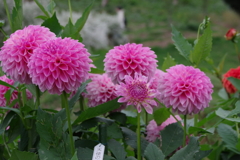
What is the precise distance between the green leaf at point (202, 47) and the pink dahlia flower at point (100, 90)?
0.25 metres

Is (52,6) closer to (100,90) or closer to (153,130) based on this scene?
→ (100,90)

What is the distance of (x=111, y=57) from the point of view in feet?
2.74

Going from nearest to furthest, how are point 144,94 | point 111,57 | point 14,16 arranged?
point 144,94
point 111,57
point 14,16

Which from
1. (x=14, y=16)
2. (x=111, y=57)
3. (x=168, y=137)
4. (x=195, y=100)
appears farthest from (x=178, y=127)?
(x=14, y=16)

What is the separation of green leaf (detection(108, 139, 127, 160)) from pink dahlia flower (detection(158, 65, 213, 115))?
0.56 ft

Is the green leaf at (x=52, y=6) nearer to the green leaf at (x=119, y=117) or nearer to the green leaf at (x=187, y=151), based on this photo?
the green leaf at (x=119, y=117)

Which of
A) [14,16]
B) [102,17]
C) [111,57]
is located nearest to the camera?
[111,57]

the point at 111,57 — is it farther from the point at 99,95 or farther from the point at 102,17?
the point at 102,17

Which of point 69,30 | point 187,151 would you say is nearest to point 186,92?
point 187,151

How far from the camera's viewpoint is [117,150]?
2.81 ft

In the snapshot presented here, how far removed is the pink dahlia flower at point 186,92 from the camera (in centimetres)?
79

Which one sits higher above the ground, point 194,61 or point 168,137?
point 194,61

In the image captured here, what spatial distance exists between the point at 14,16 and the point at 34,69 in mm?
299

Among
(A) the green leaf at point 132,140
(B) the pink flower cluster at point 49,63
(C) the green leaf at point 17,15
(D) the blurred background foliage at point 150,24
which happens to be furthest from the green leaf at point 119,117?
(D) the blurred background foliage at point 150,24
